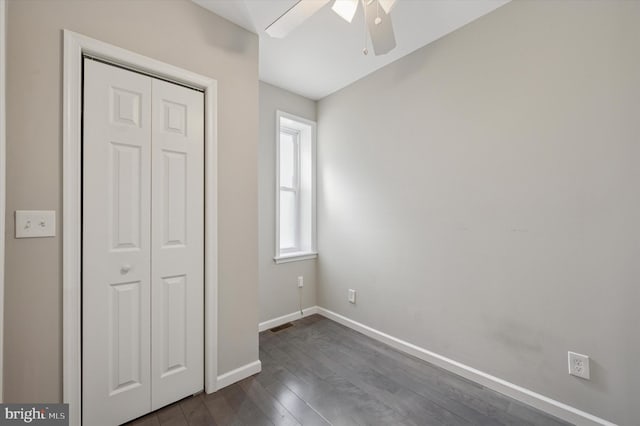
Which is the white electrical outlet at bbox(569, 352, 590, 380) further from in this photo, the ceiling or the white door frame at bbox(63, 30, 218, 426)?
the white door frame at bbox(63, 30, 218, 426)

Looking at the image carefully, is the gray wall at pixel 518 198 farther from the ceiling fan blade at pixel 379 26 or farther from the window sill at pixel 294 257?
the ceiling fan blade at pixel 379 26

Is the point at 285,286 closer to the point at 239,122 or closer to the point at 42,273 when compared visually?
the point at 239,122

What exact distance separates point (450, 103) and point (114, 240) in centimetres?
248

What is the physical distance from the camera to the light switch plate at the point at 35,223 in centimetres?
124

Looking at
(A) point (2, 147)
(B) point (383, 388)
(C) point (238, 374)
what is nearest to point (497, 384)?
(B) point (383, 388)

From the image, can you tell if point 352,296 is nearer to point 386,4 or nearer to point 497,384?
point 497,384

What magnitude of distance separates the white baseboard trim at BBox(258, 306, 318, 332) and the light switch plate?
76.5 inches

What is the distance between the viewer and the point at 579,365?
1523mm

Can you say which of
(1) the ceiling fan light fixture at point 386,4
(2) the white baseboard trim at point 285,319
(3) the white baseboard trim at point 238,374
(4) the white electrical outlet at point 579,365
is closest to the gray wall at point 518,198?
(4) the white electrical outlet at point 579,365

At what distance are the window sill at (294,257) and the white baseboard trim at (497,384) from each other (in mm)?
966

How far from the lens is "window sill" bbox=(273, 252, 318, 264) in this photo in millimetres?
2915

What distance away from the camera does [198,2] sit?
1.74 meters

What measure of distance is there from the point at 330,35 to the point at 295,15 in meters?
0.89

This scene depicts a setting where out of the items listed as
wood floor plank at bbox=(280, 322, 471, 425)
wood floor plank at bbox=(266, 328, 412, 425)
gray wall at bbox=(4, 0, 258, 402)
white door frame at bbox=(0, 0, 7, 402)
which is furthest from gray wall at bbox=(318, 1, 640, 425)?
white door frame at bbox=(0, 0, 7, 402)
